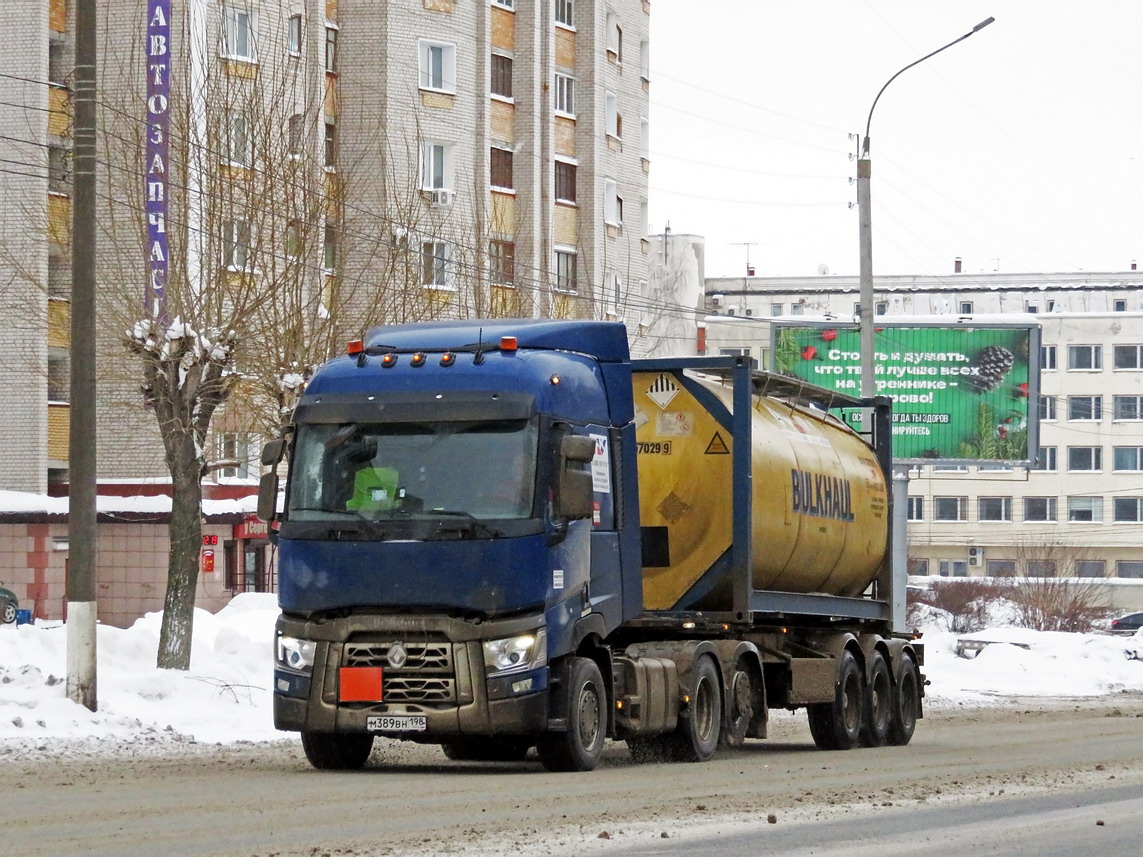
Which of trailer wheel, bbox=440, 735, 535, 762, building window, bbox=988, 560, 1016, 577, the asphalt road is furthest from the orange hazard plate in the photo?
building window, bbox=988, 560, 1016, 577

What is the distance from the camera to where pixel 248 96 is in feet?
81.7

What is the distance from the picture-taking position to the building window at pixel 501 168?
54250 millimetres

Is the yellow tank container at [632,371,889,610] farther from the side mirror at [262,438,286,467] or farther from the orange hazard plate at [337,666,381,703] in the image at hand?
the side mirror at [262,438,286,467]

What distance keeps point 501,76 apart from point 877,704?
119 feet

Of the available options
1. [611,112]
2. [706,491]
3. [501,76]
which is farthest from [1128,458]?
[706,491]

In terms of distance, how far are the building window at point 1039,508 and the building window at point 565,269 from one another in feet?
164

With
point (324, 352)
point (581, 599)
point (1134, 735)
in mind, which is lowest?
point (1134, 735)

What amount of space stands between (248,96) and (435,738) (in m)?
12.1

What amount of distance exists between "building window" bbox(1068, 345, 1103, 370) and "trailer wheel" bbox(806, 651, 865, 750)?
272 ft

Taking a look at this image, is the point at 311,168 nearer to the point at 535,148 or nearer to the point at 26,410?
the point at 26,410

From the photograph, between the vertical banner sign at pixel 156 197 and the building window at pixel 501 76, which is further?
the building window at pixel 501 76

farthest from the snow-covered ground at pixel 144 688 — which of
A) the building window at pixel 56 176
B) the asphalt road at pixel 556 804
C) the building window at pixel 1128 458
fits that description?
the building window at pixel 1128 458

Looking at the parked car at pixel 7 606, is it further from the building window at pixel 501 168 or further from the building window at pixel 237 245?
the building window at pixel 501 168

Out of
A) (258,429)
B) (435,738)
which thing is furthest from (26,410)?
(435,738)
